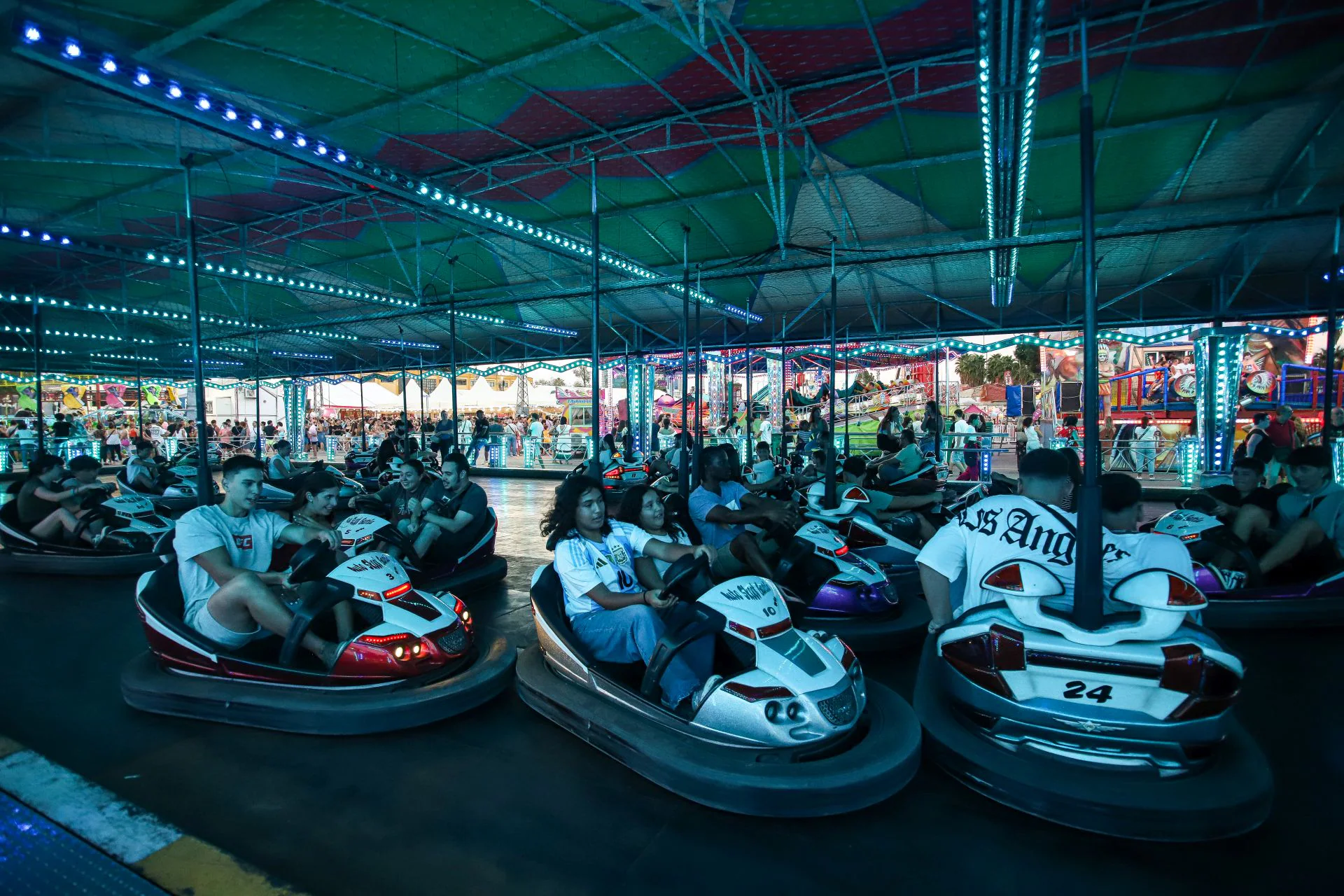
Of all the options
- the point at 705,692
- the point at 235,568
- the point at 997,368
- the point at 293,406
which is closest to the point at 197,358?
the point at 235,568

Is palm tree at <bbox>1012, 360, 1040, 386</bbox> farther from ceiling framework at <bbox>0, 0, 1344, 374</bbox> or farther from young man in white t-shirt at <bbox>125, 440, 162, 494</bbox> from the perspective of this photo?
young man in white t-shirt at <bbox>125, 440, 162, 494</bbox>

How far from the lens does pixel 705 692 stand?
201 centimetres

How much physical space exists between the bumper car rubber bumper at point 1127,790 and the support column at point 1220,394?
9.91 meters

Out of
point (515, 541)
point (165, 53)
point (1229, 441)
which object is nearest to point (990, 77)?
point (515, 541)

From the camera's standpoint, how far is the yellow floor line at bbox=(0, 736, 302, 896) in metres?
1.60

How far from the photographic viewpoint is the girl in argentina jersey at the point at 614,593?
215 cm

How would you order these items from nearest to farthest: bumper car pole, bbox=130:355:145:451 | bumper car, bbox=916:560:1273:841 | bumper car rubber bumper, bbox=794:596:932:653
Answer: bumper car, bbox=916:560:1273:841, bumper car rubber bumper, bbox=794:596:932:653, bumper car pole, bbox=130:355:145:451

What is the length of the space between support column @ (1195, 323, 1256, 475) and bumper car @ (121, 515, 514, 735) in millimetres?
11010

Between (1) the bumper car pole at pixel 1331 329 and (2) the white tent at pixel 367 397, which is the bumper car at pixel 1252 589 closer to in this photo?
(1) the bumper car pole at pixel 1331 329

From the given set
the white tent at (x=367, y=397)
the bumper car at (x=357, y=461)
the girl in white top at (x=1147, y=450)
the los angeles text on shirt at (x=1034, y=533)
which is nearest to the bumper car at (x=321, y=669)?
the los angeles text on shirt at (x=1034, y=533)

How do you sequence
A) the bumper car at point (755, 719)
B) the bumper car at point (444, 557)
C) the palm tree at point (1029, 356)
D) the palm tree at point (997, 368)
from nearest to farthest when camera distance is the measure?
the bumper car at point (755, 719) → the bumper car at point (444, 557) → the palm tree at point (1029, 356) → the palm tree at point (997, 368)

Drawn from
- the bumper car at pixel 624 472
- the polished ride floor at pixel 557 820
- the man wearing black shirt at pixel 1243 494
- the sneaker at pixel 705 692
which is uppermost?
the man wearing black shirt at pixel 1243 494

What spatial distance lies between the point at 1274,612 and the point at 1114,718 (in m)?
2.42

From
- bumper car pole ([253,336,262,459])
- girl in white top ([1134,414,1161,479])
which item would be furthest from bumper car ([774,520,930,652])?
girl in white top ([1134,414,1161,479])
